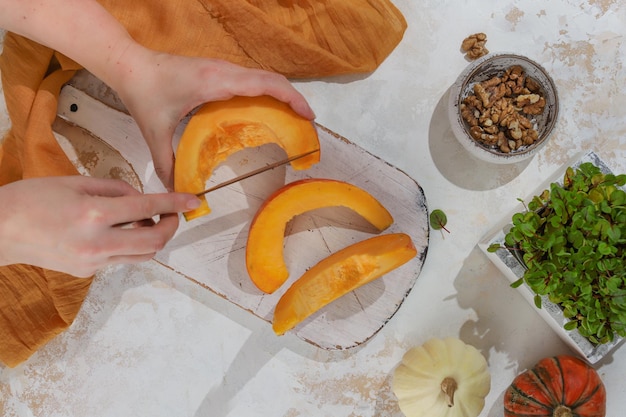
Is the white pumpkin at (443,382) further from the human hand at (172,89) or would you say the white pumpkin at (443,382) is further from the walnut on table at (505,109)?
the human hand at (172,89)

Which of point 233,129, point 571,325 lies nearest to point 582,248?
point 571,325

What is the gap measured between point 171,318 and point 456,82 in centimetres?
70

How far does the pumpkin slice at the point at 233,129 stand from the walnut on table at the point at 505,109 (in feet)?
0.97

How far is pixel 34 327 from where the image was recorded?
111 cm

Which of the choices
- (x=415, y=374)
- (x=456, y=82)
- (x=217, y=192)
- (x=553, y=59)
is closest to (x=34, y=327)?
(x=217, y=192)

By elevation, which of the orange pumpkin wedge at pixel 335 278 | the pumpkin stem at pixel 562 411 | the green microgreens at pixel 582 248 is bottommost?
the pumpkin stem at pixel 562 411

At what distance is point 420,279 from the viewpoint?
1.12 metres

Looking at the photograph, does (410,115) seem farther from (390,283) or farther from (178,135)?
(178,135)

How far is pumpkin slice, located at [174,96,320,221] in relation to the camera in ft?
3.04

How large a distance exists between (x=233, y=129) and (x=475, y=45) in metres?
0.49

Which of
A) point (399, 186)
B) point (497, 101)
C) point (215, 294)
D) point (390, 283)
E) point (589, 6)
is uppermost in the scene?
point (589, 6)

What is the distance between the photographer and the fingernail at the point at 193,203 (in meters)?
0.88

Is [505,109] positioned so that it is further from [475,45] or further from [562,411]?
[562,411]

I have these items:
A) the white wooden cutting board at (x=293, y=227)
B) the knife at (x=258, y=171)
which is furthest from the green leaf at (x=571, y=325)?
the knife at (x=258, y=171)
